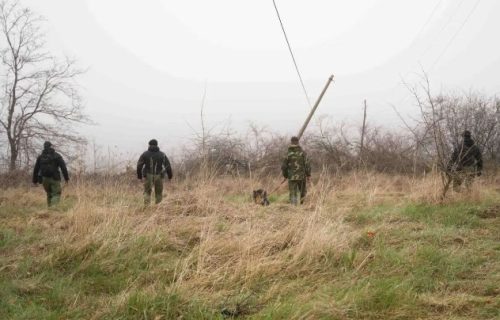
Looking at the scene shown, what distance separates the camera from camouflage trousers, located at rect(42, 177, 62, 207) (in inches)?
407

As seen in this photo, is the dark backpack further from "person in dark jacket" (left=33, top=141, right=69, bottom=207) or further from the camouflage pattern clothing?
the camouflage pattern clothing

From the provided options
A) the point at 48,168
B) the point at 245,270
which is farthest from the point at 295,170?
the point at 245,270

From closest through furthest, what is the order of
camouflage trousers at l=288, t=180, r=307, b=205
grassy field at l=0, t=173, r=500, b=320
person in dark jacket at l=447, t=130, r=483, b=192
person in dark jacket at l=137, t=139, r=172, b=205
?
grassy field at l=0, t=173, r=500, b=320
person in dark jacket at l=447, t=130, r=483, b=192
person in dark jacket at l=137, t=139, r=172, b=205
camouflage trousers at l=288, t=180, r=307, b=205

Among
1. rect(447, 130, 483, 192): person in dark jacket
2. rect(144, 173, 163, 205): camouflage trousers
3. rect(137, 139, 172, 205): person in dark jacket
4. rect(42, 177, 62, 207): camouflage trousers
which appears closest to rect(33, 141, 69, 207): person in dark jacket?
rect(42, 177, 62, 207): camouflage trousers

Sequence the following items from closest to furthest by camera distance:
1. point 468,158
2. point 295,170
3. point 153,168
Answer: point 468,158, point 295,170, point 153,168

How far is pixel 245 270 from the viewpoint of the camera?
3.86 meters

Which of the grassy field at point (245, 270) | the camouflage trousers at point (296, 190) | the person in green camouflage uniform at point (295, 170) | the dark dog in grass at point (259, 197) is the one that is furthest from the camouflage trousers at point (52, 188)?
the camouflage trousers at point (296, 190)

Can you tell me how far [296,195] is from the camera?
1047 centimetres

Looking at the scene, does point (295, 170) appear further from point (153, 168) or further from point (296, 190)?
point (153, 168)

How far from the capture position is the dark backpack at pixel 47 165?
33.5ft

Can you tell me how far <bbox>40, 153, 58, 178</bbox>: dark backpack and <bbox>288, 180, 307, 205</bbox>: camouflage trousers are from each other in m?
5.80

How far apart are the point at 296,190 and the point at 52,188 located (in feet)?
20.0

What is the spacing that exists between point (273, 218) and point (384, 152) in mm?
16937

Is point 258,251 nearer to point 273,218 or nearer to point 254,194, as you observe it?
point 273,218
